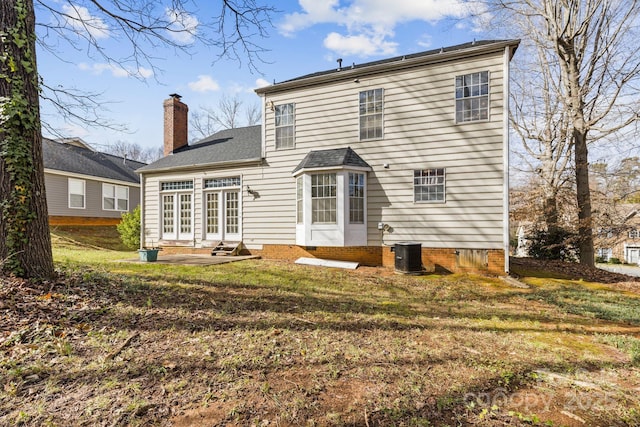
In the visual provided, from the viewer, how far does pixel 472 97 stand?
8.77 metres

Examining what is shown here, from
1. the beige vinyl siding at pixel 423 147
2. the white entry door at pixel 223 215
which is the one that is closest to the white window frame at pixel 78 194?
the white entry door at pixel 223 215

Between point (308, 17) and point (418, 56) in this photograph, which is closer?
point (308, 17)

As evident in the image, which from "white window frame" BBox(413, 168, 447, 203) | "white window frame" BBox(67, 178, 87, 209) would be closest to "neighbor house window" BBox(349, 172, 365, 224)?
"white window frame" BBox(413, 168, 447, 203)

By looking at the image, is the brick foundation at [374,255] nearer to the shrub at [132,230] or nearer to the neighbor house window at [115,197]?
the shrub at [132,230]

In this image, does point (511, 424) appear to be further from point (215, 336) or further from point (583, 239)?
point (583, 239)

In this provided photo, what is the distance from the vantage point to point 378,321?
4.38 meters

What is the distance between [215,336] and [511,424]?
298cm

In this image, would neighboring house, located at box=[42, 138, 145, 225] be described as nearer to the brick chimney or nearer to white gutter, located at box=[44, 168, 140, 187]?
white gutter, located at box=[44, 168, 140, 187]

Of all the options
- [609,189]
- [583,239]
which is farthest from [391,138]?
[609,189]

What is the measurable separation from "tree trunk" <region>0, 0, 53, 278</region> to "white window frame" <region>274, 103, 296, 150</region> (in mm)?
7100

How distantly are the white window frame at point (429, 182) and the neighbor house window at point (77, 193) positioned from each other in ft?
63.5

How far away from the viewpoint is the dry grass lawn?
7.54 ft

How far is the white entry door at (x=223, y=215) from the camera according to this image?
1166cm

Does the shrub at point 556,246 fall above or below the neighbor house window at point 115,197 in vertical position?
below
